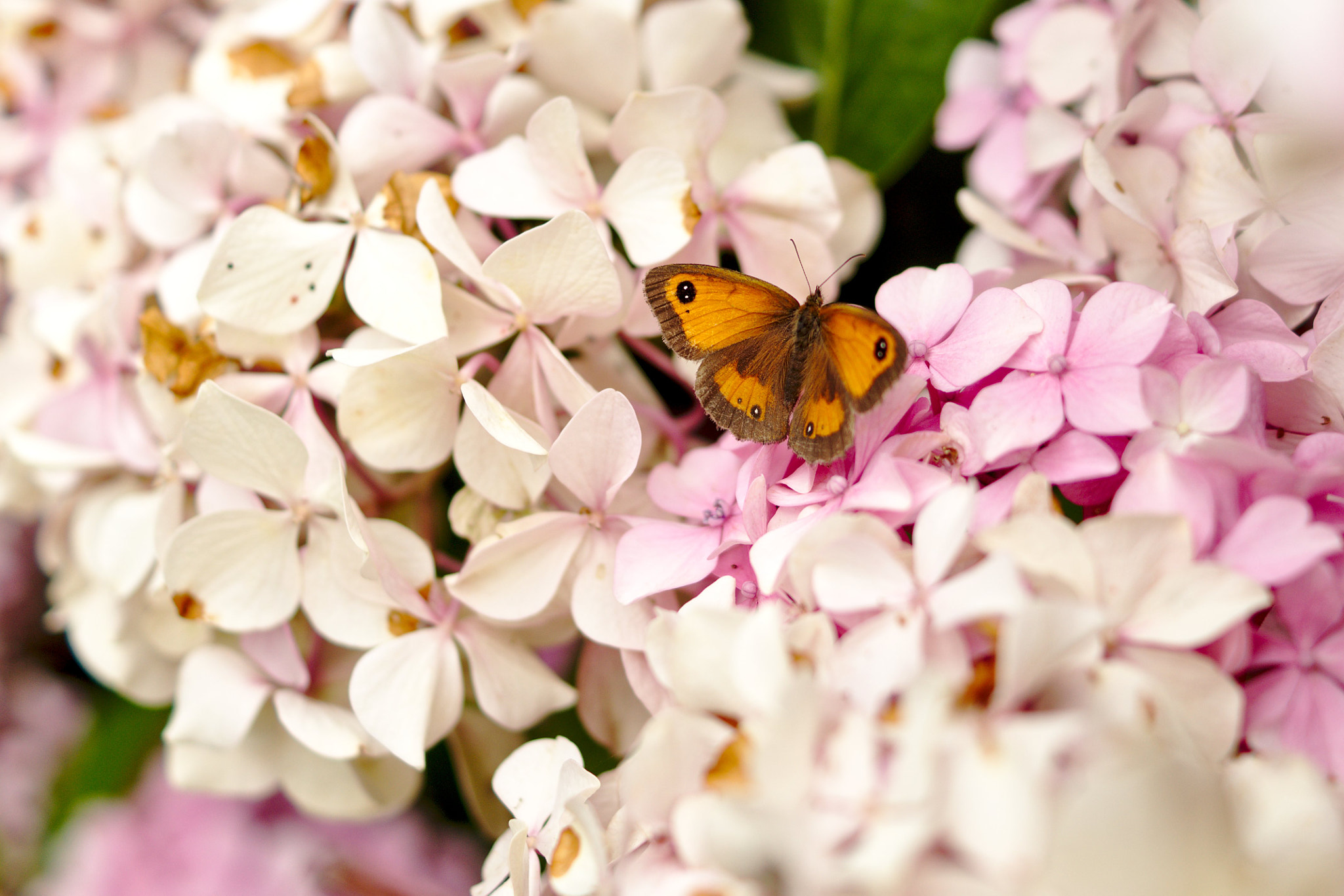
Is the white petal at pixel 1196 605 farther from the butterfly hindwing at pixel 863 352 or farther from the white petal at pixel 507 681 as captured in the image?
the white petal at pixel 507 681

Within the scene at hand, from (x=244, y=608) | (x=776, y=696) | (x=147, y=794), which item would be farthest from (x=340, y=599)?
(x=147, y=794)

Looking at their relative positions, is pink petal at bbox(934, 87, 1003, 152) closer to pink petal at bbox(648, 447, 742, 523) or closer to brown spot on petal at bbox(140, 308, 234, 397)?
pink petal at bbox(648, 447, 742, 523)

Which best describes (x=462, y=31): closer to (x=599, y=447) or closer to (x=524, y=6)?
(x=524, y=6)

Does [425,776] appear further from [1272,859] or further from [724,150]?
[1272,859]

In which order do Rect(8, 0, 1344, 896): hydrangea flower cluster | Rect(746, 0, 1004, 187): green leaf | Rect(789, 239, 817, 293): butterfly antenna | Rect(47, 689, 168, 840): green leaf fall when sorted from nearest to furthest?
Rect(8, 0, 1344, 896): hydrangea flower cluster < Rect(789, 239, 817, 293): butterfly antenna < Rect(746, 0, 1004, 187): green leaf < Rect(47, 689, 168, 840): green leaf

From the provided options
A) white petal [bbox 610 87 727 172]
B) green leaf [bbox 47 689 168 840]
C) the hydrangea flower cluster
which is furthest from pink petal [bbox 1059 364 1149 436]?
green leaf [bbox 47 689 168 840]

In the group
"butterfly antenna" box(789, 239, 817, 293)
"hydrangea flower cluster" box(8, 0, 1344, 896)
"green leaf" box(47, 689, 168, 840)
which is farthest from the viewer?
"green leaf" box(47, 689, 168, 840)

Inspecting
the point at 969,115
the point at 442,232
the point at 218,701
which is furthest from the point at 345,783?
the point at 969,115
